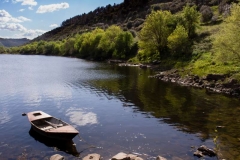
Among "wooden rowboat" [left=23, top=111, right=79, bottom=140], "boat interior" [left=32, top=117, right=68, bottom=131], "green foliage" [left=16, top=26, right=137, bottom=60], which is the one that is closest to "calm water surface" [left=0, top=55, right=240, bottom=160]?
"wooden rowboat" [left=23, top=111, right=79, bottom=140]

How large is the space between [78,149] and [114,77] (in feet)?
166

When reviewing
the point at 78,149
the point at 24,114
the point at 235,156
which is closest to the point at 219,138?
the point at 235,156

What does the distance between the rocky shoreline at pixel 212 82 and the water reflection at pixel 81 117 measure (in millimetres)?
31768

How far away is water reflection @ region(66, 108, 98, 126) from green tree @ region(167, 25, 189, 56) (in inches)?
2339

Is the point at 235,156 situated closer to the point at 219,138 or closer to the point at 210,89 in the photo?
the point at 219,138

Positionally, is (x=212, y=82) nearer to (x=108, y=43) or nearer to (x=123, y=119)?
(x=123, y=119)

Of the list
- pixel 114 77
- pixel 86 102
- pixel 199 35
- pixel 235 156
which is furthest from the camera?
pixel 199 35

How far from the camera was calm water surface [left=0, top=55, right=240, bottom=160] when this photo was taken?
28.3 m

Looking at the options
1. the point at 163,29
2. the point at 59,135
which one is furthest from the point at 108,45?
the point at 59,135

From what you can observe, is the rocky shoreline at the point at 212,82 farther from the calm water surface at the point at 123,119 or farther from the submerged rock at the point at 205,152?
the submerged rock at the point at 205,152

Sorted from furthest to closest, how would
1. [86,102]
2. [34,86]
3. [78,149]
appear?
1. [34,86]
2. [86,102]
3. [78,149]

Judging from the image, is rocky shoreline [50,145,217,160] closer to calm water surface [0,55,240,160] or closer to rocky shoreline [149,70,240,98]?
calm water surface [0,55,240,160]

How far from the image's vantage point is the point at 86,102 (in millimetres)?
49031

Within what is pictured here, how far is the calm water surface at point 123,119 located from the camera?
92.9 feet
